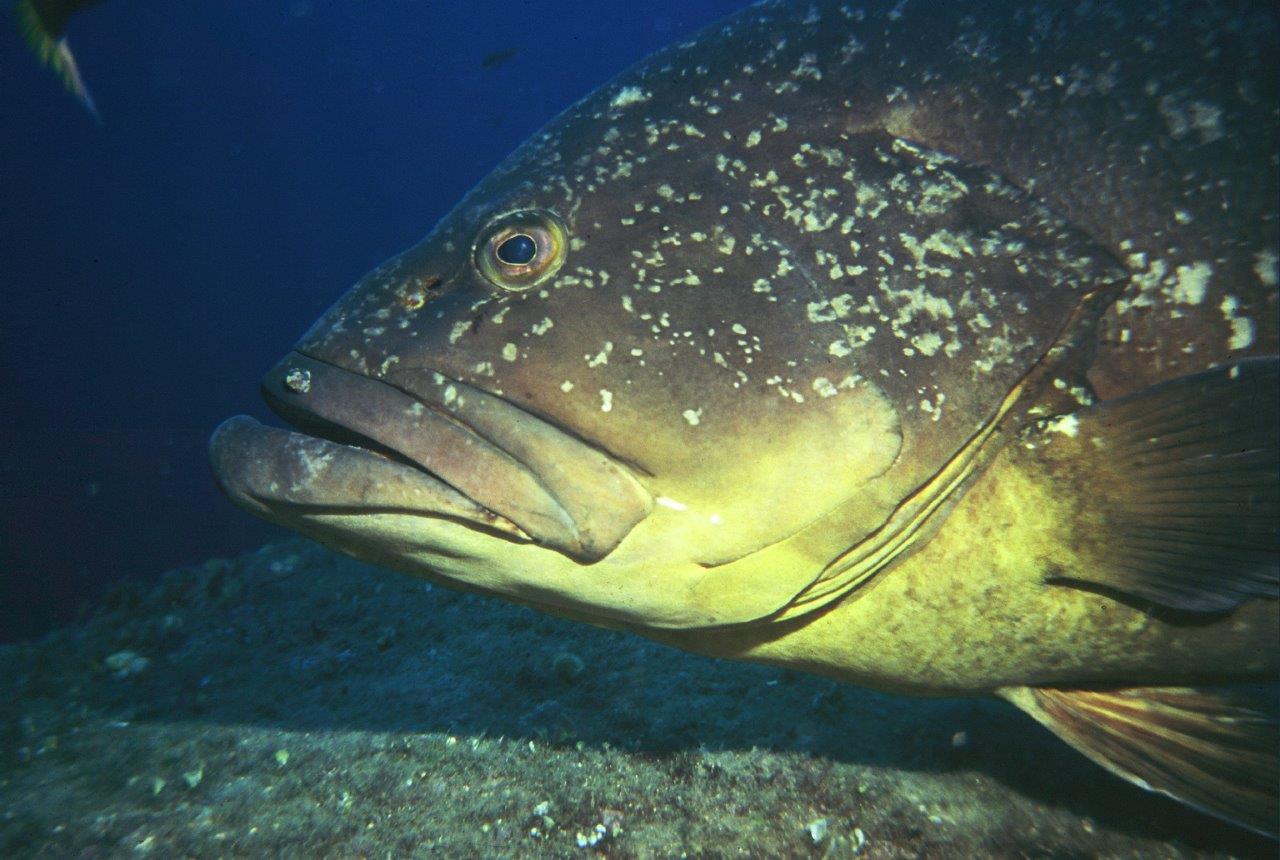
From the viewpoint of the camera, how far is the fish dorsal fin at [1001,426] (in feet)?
6.71

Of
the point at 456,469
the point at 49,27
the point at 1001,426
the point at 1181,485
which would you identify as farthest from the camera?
the point at 49,27

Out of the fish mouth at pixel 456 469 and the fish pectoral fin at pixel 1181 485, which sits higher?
the fish pectoral fin at pixel 1181 485

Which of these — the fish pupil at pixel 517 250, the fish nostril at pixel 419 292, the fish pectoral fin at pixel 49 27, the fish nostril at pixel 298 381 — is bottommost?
the fish nostril at pixel 298 381

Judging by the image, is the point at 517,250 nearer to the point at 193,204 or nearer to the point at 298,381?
the point at 298,381

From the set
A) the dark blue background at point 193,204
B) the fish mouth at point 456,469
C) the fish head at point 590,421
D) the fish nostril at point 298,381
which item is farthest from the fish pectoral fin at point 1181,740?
the dark blue background at point 193,204

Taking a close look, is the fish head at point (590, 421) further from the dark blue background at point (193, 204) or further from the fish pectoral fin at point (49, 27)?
the dark blue background at point (193, 204)

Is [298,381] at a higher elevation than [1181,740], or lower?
higher

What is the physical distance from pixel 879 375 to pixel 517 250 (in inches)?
47.2

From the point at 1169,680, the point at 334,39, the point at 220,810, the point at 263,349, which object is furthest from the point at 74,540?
the point at 334,39

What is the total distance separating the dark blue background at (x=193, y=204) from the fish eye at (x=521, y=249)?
47.3ft


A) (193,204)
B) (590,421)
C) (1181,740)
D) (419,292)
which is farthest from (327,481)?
(193,204)

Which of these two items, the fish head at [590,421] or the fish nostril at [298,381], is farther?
the fish nostril at [298,381]

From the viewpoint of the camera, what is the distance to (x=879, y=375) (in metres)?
1.95

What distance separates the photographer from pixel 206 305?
3272 centimetres
